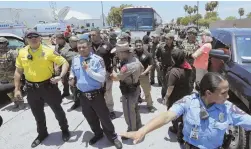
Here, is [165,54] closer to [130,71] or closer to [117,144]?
[130,71]

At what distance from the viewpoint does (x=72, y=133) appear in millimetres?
4234

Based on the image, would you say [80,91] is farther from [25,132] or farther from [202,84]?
[202,84]

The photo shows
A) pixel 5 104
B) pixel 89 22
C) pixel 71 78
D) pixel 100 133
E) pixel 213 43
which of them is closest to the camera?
pixel 71 78

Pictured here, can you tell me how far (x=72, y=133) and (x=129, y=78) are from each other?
63.6 inches

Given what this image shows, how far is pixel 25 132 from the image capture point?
4395 millimetres

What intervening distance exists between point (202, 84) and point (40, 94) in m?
2.66

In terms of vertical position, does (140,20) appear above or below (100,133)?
above

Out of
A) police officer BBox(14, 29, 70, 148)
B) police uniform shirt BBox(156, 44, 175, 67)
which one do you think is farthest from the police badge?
police uniform shirt BBox(156, 44, 175, 67)

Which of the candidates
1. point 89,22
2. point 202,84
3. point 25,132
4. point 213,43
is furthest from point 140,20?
Result: point 89,22

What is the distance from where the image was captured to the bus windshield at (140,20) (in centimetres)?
1492

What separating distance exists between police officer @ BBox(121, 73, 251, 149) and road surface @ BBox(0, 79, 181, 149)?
1913 millimetres

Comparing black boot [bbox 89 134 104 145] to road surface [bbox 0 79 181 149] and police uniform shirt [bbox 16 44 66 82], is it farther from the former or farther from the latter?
police uniform shirt [bbox 16 44 66 82]

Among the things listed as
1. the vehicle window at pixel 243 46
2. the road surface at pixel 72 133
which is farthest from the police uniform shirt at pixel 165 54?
the vehicle window at pixel 243 46

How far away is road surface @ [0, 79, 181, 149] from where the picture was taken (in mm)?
3766
